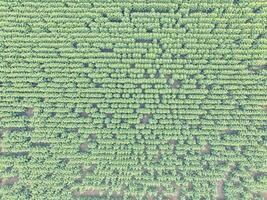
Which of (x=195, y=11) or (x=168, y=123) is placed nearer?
(x=168, y=123)

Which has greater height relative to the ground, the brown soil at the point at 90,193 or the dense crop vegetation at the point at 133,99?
the dense crop vegetation at the point at 133,99

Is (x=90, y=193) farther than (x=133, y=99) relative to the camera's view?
No

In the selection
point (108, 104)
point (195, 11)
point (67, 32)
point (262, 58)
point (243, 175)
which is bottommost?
point (243, 175)

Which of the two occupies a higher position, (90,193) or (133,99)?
(133,99)

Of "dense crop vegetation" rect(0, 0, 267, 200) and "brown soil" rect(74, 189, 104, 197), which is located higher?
"dense crop vegetation" rect(0, 0, 267, 200)

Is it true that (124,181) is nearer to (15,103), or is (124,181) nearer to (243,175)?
(243,175)

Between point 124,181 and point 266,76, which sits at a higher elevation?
point 266,76

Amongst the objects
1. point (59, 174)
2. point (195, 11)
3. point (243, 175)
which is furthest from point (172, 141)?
point (195, 11)
